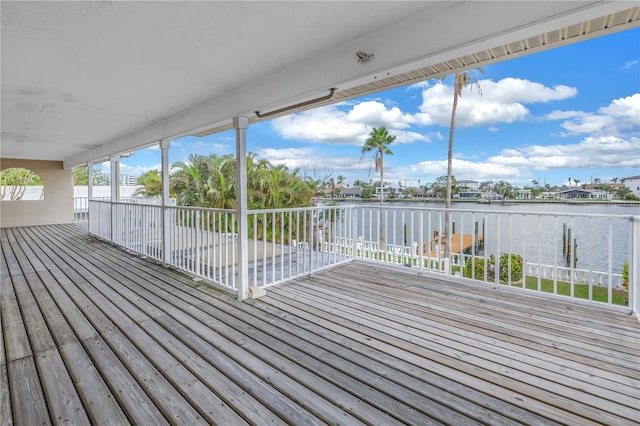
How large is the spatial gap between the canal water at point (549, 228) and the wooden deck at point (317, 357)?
21.5 inches

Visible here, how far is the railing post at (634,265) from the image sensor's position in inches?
104

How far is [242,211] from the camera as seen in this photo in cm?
353

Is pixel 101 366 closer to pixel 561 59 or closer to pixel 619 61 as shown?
pixel 619 61

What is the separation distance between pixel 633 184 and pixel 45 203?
15.0 metres

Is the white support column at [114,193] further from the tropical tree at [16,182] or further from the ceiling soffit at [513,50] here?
the ceiling soffit at [513,50]

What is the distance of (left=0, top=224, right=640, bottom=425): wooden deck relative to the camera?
162cm

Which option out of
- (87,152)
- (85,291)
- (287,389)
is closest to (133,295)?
(85,291)

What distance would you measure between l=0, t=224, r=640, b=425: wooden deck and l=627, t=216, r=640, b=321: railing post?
148mm

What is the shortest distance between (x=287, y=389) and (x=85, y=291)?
326 cm

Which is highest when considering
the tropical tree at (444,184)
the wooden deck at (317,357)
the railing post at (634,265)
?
the tropical tree at (444,184)

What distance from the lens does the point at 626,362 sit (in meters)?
→ 2.01

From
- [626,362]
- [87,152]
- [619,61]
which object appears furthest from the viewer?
[619,61]

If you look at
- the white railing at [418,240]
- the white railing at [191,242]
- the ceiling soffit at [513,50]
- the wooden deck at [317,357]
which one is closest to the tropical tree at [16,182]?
the white railing at [418,240]

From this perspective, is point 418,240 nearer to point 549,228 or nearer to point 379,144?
point 549,228
